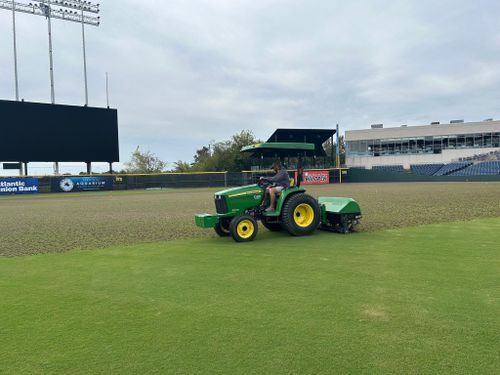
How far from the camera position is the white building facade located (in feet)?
172

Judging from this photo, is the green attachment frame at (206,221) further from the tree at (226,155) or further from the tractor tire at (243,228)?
the tree at (226,155)

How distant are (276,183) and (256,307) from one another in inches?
165

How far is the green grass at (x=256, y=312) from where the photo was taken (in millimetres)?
2695

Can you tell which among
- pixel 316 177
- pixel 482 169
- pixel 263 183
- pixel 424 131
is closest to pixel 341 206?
pixel 263 183

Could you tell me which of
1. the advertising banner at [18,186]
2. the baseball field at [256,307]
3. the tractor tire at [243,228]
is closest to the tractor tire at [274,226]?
the tractor tire at [243,228]

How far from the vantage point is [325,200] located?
8.91 meters

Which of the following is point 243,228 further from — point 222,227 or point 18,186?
point 18,186

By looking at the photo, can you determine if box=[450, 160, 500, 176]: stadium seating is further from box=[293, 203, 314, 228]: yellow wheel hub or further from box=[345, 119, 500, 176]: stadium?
box=[293, 203, 314, 228]: yellow wheel hub

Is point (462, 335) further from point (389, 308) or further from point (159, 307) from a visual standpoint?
point (159, 307)

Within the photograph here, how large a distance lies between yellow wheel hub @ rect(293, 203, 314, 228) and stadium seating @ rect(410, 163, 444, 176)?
4827cm

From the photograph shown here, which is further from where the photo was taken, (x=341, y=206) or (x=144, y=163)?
(x=144, y=163)

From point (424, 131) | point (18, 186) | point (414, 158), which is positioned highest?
point (424, 131)

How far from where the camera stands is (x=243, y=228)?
7.24 m

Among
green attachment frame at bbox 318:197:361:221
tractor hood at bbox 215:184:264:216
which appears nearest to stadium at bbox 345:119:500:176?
green attachment frame at bbox 318:197:361:221
